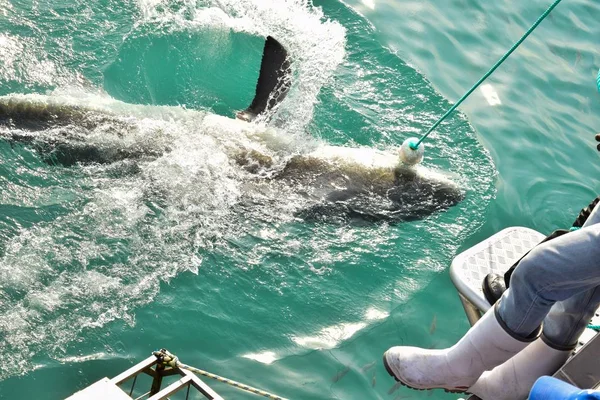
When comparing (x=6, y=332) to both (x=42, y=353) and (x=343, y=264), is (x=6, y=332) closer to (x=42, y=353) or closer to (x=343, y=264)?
(x=42, y=353)

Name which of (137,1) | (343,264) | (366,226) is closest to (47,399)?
(343,264)

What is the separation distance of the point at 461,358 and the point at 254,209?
257 centimetres

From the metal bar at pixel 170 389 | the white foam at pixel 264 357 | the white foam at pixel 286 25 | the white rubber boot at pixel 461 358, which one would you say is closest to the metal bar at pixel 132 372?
the metal bar at pixel 170 389

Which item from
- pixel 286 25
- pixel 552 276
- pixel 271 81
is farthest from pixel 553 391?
pixel 286 25

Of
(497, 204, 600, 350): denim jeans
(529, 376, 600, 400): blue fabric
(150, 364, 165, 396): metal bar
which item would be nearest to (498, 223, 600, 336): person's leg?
(497, 204, 600, 350): denim jeans

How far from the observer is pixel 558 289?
344cm

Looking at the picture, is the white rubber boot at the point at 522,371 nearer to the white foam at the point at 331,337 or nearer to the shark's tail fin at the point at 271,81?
the white foam at the point at 331,337

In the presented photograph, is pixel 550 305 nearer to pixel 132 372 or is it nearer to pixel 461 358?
pixel 461 358

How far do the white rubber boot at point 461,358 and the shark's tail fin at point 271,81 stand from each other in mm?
3289

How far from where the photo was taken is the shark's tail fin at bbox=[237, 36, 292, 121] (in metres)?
6.82

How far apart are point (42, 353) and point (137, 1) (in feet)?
14.9

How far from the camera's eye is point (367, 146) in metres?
6.82

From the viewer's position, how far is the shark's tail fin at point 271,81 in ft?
22.4

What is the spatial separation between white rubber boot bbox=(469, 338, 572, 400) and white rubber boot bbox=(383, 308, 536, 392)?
8cm
